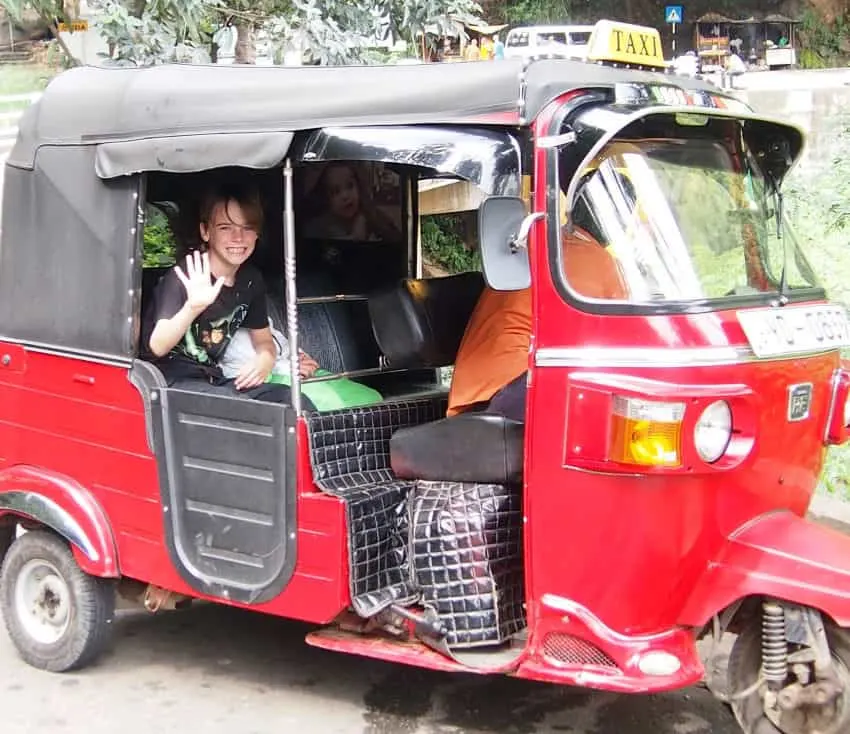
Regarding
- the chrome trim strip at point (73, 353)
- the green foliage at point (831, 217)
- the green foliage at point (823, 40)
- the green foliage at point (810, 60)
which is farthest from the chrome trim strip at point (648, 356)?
the green foliage at point (823, 40)

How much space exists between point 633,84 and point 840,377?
4.20 feet

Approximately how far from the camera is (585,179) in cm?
347

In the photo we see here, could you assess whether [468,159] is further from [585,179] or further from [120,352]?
[120,352]

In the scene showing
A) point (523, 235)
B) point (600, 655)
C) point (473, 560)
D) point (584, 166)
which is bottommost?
point (600, 655)

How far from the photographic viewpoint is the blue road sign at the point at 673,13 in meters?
26.0

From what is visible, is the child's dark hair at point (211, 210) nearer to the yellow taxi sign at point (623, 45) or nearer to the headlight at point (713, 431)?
the yellow taxi sign at point (623, 45)

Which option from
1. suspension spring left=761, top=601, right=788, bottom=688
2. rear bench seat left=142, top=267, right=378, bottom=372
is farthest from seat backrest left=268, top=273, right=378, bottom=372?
suspension spring left=761, top=601, right=788, bottom=688

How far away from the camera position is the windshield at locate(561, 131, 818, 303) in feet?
11.3

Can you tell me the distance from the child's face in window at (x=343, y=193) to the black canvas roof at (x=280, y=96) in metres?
1.05

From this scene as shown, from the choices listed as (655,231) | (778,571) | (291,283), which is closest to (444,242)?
(291,283)

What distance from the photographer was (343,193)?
532 centimetres

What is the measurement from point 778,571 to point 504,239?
4.18 ft

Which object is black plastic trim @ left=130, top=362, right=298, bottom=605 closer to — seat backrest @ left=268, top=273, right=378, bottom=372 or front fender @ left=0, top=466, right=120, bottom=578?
front fender @ left=0, top=466, right=120, bottom=578

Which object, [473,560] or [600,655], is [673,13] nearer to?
[473,560]
